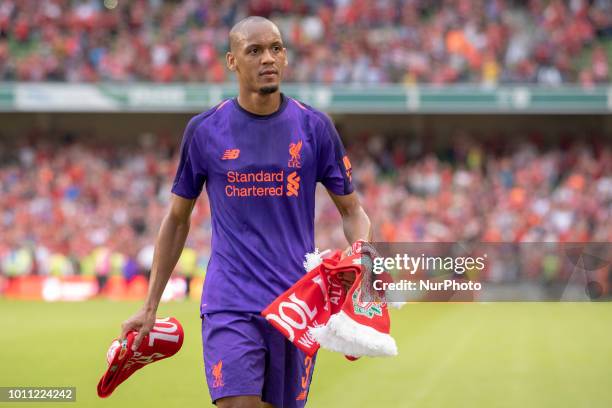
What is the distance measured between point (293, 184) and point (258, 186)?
→ 0.18 metres

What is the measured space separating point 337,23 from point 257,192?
2548 cm

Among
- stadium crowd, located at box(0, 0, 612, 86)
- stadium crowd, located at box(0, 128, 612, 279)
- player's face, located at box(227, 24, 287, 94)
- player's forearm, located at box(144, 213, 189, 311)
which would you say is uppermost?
stadium crowd, located at box(0, 0, 612, 86)

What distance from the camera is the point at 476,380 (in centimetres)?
1140

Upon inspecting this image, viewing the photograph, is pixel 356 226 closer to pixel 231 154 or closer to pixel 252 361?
pixel 231 154

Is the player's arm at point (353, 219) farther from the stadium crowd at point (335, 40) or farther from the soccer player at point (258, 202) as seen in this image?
the stadium crowd at point (335, 40)

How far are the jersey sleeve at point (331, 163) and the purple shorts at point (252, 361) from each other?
80 centimetres

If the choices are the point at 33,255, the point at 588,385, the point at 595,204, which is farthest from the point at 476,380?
the point at 33,255

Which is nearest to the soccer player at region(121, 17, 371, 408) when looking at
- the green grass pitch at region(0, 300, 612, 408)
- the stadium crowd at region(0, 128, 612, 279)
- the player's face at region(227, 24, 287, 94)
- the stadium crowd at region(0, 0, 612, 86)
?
the player's face at region(227, 24, 287, 94)

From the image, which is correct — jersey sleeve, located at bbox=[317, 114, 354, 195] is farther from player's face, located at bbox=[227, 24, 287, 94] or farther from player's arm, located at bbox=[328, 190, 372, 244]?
player's face, located at bbox=[227, 24, 287, 94]

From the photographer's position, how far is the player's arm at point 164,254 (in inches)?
221

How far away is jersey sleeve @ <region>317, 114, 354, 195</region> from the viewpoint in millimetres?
5582

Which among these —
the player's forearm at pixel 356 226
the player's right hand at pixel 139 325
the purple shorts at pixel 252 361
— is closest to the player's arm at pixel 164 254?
the player's right hand at pixel 139 325

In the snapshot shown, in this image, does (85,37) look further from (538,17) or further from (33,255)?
(538,17)

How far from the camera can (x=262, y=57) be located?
5383mm
